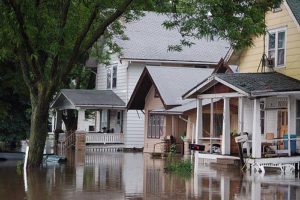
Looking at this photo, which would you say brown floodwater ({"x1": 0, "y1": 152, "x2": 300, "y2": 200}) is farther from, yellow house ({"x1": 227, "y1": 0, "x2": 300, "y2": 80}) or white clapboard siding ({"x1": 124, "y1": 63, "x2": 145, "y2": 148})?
white clapboard siding ({"x1": 124, "y1": 63, "x2": 145, "y2": 148})

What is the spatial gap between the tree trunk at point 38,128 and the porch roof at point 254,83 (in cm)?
626

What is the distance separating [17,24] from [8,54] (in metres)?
3.86

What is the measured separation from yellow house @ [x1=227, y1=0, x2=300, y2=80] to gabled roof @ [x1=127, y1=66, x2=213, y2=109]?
7565 millimetres

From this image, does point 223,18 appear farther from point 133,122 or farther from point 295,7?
point 133,122

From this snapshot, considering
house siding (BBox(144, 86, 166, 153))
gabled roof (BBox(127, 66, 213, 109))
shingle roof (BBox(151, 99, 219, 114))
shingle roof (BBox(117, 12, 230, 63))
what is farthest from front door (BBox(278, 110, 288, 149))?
shingle roof (BBox(117, 12, 230, 63))

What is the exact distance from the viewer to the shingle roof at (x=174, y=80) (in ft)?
109

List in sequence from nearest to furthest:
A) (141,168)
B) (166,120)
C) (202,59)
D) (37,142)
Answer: (37,142) < (141,168) < (166,120) < (202,59)

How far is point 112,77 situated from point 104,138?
517cm

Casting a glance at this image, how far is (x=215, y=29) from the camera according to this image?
20906mm

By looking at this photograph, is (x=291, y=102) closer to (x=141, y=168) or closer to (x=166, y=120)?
(x=141, y=168)

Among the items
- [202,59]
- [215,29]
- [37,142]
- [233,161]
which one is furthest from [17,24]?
[202,59]

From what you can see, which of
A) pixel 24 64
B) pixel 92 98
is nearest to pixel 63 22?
pixel 24 64

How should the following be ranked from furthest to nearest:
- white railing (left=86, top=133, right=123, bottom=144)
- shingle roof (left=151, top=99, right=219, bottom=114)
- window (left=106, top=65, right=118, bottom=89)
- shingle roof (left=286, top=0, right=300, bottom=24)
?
1. window (left=106, top=65, right=118, bottom=89)
2. white railing (left=86, top=133, right=123, bottom=144)
3. shingle roof (left=151, top=99, right=219, bottom=114)
4. shingle roof (left=286, top=0, right=300, bottom=24)

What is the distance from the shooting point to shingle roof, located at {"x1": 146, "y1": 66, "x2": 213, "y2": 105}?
109 ft
